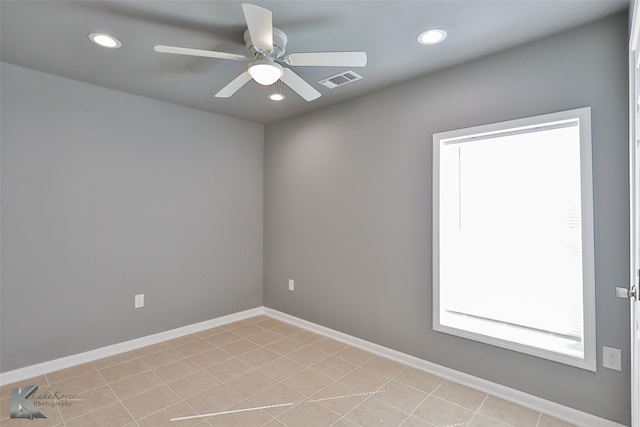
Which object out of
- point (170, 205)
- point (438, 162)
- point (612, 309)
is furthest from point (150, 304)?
point (612, 309)

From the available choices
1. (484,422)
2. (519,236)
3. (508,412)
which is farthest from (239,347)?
(519,236)

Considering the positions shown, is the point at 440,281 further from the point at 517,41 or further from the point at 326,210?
the point at 517,41

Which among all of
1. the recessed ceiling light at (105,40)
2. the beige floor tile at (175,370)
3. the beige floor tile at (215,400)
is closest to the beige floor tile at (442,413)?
the beige floor tile at (215,400)

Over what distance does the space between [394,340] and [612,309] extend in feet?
5.26

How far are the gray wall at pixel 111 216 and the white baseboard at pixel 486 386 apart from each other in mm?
1614

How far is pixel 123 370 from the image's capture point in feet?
9.05

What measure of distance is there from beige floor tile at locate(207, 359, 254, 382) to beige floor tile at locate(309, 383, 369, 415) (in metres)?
0.72

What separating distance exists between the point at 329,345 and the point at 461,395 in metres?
1.32

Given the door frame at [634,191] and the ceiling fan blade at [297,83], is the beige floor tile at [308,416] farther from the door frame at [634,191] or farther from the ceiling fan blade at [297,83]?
the ceiling fan blade at [297,83]

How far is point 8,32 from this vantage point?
2123 millimetres

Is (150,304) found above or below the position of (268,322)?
above

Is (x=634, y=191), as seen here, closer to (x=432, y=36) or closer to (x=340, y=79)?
(x=432, y=36)

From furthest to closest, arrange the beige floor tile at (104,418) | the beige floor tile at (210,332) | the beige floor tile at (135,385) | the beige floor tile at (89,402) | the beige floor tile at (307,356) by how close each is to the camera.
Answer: the beige floor tile at (210,332)
the beige floor tile at (307,356)
the beige floor tile at (135,385)
the beige floor tile at (89,402)
the beige floor tile at (104,418)

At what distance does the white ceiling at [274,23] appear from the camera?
186 cm
